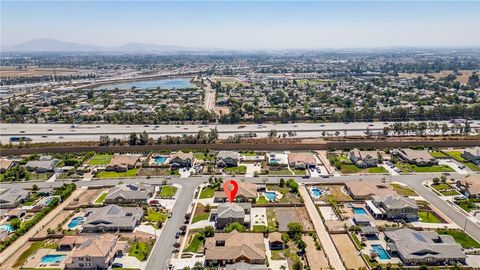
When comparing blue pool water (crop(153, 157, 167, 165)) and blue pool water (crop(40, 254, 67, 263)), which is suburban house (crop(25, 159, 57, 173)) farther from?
blue pool water (crop(40, 254, 67, 263))

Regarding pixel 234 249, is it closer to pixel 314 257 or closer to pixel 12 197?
pixel 314 257

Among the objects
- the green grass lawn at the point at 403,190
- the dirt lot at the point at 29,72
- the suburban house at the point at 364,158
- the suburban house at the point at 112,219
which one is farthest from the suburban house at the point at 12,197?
the dirt lot at the point at 29,72

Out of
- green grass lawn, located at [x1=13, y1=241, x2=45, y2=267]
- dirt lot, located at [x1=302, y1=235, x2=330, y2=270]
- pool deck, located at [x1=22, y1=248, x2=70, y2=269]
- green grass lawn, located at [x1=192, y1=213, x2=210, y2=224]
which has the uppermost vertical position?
dirt lot, located at [x1=302, y1=235, x2=330, y2=270]

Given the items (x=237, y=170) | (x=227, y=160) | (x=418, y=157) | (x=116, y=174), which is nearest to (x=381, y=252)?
(x=237, y=170)

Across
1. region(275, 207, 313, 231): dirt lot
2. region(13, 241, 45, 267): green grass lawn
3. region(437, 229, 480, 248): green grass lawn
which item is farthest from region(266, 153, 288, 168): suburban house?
region(13, 241, 45, 267): green grass lawn

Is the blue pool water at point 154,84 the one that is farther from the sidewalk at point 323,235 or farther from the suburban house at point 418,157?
the sidewalk at point 323,235

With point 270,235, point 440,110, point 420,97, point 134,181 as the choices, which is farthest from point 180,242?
point 420,97

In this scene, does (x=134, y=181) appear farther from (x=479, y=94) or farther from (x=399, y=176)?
(x=479, y=94)
